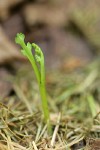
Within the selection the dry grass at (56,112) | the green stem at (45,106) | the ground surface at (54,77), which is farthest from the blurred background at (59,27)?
the green stem at (45,106)

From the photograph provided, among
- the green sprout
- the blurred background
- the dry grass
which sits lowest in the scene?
the dry grass

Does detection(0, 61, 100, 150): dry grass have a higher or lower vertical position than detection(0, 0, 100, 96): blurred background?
lower

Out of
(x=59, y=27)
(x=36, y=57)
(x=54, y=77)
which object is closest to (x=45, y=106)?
(x=36, y=57)

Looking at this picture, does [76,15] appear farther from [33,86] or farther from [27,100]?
[27,100]

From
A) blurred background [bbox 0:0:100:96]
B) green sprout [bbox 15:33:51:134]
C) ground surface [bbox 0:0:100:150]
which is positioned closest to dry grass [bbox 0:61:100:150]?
ground surface [bbox 0:0:100:150]

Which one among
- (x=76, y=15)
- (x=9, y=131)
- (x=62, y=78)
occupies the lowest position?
(x=9, y=131)

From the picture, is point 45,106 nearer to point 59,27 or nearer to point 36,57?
point 36,57

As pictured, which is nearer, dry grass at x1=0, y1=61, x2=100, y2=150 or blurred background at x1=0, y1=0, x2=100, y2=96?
dry grass at x1=0, y1=61, x2=100, y2=150

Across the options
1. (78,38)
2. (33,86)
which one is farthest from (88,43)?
(33,86)

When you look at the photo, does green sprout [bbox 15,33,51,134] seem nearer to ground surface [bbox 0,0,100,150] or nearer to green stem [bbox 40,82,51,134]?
green stem [bbox 40,82,51,134]
